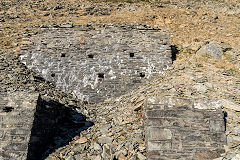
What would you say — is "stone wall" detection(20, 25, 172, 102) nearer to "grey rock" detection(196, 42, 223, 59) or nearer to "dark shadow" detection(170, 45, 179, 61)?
"dark shadow" detection(170, 45, 179, 61)

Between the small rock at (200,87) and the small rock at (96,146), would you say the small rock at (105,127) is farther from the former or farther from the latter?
the small rock at (200,87)

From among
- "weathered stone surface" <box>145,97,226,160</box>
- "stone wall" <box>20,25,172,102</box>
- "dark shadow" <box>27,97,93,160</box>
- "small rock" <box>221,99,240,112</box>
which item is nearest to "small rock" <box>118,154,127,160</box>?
"weathered stone surface" <box>145,97,226,160</box>

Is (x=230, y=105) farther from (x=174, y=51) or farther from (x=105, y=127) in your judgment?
(x=174, y=51)

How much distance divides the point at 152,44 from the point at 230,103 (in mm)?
4476

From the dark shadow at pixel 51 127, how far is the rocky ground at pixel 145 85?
0.25 metres

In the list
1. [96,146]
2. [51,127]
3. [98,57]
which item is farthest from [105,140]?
[98,57]

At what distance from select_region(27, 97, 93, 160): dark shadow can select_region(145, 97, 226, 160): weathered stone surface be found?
2134mm

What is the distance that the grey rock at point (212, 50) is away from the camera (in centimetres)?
960

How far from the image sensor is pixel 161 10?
733 inches

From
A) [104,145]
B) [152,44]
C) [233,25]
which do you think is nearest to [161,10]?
[233,25]

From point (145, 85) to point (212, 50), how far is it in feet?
12.2

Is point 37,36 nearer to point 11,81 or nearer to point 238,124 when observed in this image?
point 11,81

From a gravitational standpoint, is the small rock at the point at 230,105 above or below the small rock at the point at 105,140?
above

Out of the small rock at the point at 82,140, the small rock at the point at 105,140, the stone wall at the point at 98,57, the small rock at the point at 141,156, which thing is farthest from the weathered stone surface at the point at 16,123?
the stone wall at the point at 98,57
